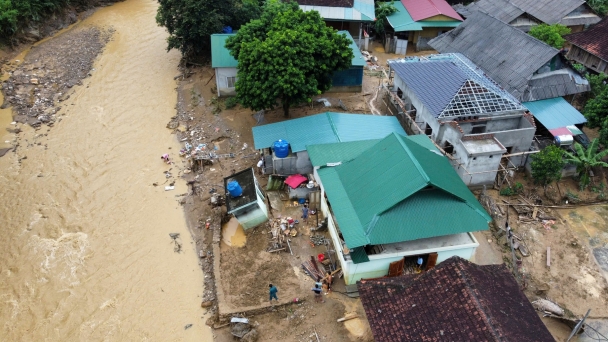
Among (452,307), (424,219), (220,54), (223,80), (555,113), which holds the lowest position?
(452,307)

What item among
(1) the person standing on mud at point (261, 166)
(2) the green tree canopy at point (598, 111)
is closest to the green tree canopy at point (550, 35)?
(2) the green tree canopy at point (598, 111)

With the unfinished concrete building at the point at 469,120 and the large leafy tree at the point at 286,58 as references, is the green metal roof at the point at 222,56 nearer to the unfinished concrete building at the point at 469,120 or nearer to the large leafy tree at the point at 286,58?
the large leafy tree at the point at 286,58

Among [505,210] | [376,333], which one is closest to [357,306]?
[376,333]

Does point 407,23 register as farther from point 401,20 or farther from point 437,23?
point 437,23

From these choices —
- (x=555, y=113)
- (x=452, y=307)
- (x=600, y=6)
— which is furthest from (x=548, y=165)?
(x=600, y=6)

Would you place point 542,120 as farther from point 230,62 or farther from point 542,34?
point 230,62

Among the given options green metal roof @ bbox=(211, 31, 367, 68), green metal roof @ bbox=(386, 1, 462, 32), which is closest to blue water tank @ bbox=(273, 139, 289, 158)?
green metal roof @ bbox=(211, 31, 367, 68)
